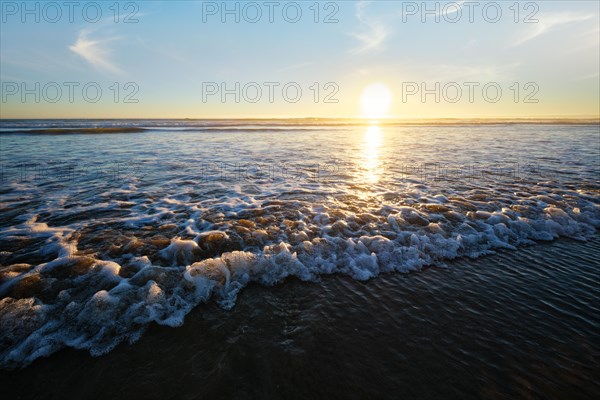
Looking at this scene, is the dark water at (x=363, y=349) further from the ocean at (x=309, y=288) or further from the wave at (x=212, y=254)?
the wave at (x=212, y=254)

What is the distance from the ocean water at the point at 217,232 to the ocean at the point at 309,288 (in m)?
0.04

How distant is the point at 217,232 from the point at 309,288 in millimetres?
2505

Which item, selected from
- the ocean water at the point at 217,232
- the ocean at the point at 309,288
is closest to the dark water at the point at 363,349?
the ocean at the point at 309,288

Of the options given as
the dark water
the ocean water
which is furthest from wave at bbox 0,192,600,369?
the dark water

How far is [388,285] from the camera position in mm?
4457

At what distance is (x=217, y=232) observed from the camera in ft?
19.2

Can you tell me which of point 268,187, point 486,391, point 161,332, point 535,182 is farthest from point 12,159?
point 535,182

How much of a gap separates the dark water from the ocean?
0.02 metres

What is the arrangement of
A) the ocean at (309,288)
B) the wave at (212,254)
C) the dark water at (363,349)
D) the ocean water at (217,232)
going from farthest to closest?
the ocean water at (217,232)
the wave at (212,254)
the ocean at (309,288)
the dark water at (363,349)

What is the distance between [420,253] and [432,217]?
1.78 metres

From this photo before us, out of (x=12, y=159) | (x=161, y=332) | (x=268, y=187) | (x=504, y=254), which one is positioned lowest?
(x=161, y=332)

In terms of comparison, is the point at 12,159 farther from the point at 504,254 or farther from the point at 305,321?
the point at 504,254

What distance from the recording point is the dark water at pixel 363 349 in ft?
9.04

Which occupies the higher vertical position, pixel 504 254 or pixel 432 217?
pixel 432 217
